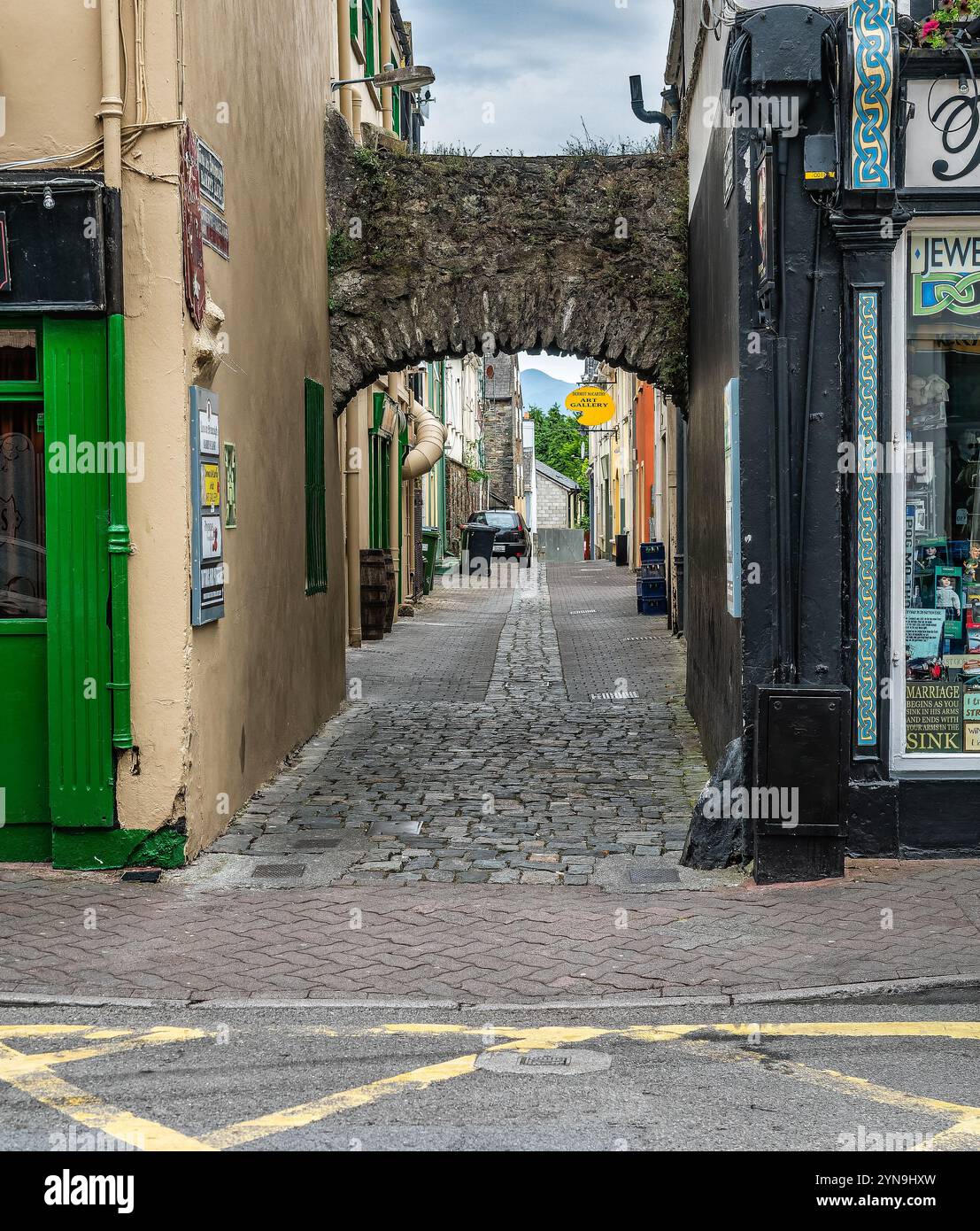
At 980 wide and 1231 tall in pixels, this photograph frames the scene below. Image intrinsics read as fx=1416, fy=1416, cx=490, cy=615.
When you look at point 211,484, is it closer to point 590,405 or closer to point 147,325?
point 147,325

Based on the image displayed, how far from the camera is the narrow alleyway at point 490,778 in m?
7.34

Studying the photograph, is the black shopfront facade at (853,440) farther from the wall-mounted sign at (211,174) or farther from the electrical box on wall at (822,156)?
the wall-mounted sign at (211,174)

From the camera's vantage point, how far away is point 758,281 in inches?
282

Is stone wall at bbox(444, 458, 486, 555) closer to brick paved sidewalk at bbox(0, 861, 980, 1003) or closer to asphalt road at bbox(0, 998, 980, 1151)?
brick paved sidewalk at bbox(0, 861, 980, 1003)

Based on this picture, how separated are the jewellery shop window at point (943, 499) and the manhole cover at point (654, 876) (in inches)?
54.3

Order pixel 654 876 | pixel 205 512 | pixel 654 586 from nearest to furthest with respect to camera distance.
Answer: pixel 654 876, pixel 205 512, pixel 654 586

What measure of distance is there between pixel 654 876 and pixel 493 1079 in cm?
275

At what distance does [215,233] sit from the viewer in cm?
778

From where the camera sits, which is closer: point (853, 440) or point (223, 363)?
point (853, 440)

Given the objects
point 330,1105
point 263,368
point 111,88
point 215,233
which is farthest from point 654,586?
point 330,1105

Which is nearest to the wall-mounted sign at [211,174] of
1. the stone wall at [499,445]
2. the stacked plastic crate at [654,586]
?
the stacked plastic crate at [654,586]

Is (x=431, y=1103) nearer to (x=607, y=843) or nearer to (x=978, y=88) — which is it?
(x=607, y=843)

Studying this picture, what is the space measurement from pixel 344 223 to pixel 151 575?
18.9ft
